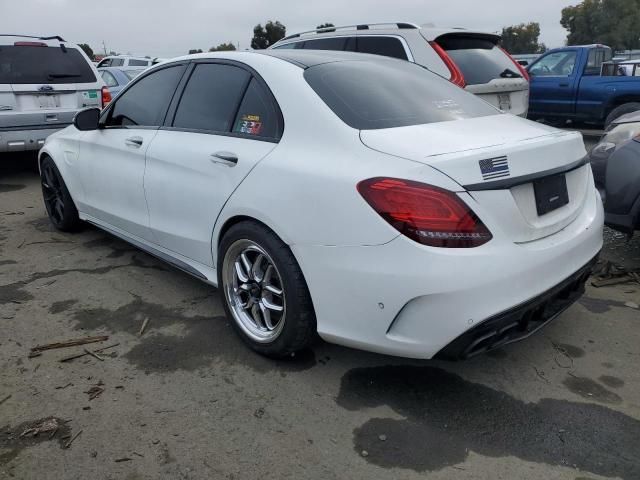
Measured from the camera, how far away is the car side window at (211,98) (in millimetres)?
3260

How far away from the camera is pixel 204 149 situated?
3258 mm

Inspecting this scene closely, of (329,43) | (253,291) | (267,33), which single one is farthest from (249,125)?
(267,33)

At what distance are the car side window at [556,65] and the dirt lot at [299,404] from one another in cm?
836

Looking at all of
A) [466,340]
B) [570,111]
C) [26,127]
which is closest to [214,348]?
[466,340]

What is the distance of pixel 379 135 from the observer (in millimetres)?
2568

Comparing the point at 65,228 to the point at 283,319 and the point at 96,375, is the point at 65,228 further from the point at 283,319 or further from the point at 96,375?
the point at 283,319

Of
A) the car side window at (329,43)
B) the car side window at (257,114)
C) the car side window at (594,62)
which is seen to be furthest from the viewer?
the car side window at (594,62)

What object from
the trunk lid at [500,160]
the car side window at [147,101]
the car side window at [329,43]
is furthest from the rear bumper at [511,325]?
the car side window at [329,43]

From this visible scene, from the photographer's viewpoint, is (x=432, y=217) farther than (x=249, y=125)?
No

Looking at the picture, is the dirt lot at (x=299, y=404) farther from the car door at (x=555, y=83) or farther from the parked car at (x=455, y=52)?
the car door at (x=555, y=83)

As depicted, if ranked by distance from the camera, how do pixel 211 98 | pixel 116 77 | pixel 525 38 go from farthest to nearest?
pixel 525 38
pixel 116 77
pixel 211 98

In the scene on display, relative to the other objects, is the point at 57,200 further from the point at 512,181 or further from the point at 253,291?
the point at 512,181

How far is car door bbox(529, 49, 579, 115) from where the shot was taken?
35.2 ft

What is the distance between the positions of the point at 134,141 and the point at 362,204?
2161 millimetres
